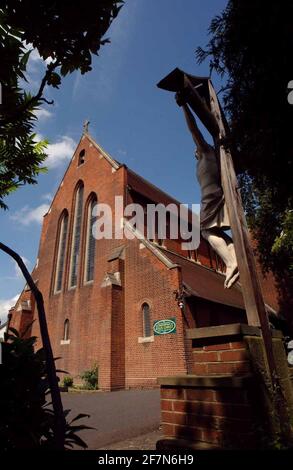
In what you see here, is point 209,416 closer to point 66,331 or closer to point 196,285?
point 196,285

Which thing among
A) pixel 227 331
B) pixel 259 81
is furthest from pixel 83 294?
pixel 259 81

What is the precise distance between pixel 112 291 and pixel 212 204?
1227 cm

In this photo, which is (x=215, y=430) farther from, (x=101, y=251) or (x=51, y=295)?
(x=51, y=295)

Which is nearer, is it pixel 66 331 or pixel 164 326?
pixel 164 326

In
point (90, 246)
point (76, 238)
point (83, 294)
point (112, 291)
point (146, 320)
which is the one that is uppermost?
point (76, 238)

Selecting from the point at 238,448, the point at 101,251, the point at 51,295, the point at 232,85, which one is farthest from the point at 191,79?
the point at 51,295

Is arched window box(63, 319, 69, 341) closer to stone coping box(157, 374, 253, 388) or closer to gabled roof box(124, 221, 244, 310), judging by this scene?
gabled roof box(124, 221, 244, 310)

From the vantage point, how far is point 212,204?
307cm

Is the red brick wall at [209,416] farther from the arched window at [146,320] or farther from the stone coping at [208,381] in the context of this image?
the arched window at [146,320]

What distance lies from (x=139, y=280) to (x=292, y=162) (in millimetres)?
12693

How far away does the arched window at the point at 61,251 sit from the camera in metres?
20.7

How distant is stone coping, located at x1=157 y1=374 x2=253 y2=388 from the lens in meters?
2.03

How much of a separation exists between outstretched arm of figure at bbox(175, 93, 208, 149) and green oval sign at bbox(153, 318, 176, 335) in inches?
423
